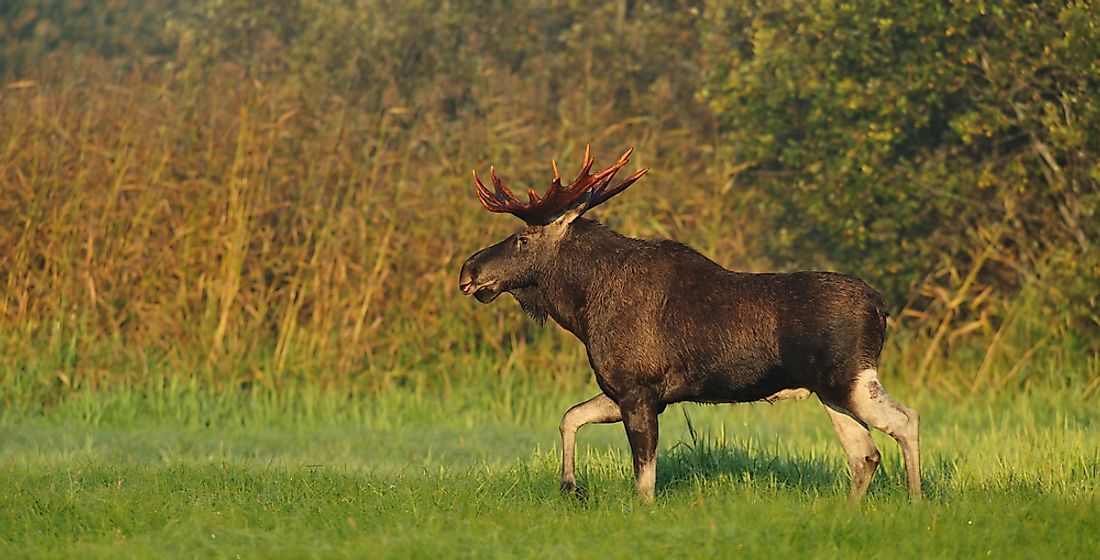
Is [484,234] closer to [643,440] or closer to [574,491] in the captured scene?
[574,491]

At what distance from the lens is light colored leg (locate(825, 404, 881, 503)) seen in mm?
9242

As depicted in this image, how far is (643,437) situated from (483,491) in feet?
4.13

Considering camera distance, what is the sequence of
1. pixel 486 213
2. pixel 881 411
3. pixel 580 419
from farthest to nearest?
1. pixel 486 213
2. pixel 580 419
3. pixel 881 411

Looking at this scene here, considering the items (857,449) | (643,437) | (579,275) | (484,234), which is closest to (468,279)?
(579,275)

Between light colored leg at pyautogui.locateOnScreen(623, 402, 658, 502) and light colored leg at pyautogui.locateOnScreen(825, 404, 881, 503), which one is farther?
light colored leg at pyautogui.locateOnScreen(825, 404, 881, 503)

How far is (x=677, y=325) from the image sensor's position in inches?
358

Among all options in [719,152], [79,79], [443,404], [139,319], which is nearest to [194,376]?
[139,319]

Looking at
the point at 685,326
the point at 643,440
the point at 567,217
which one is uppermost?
the point at 567,217

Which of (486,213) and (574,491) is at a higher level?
(486,213)

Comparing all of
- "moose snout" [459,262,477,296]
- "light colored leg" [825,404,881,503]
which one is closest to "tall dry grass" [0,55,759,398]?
"moose snout" [459,262,477,296]

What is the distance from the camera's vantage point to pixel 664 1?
75.8 feet

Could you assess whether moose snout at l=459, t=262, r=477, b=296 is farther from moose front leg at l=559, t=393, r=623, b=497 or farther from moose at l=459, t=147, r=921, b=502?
moose front leg at l=559, t=393, r=623, b=497

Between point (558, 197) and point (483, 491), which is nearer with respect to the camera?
point (558, 197)

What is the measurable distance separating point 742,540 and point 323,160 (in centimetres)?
1009
